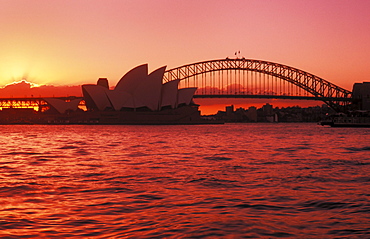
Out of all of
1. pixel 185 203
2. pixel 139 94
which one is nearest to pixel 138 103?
pixel 139 94

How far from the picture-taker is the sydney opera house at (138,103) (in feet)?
313

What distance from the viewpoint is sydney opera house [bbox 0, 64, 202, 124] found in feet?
313

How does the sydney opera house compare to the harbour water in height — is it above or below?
above

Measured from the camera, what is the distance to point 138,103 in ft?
339

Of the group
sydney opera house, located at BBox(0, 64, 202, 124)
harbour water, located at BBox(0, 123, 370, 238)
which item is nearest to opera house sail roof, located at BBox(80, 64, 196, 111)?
sydney opera house, located at BBox(0, 64, 202, 124)

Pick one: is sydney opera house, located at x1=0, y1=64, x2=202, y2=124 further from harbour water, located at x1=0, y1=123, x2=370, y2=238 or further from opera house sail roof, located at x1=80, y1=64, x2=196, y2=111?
harbour water, located at x1=0, y1=123, x2=370, y2=238

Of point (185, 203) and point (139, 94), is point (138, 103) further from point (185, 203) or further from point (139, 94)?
point (185, 203)

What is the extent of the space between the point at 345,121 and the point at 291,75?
26.1m

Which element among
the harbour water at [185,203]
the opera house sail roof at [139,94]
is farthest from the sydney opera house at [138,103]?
the harbour water at [185,203]

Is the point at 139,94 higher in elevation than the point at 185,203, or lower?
higher

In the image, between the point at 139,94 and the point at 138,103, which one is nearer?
the point at 139,94

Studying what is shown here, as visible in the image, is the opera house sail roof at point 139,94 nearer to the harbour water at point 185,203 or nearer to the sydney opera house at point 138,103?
the sydney opera house at point 138,103

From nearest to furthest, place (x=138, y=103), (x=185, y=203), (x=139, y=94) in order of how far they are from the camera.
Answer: (x=185, y=203) → (x=139, y=94) → (x=138, y=103)

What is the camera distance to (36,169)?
45.0 ft
